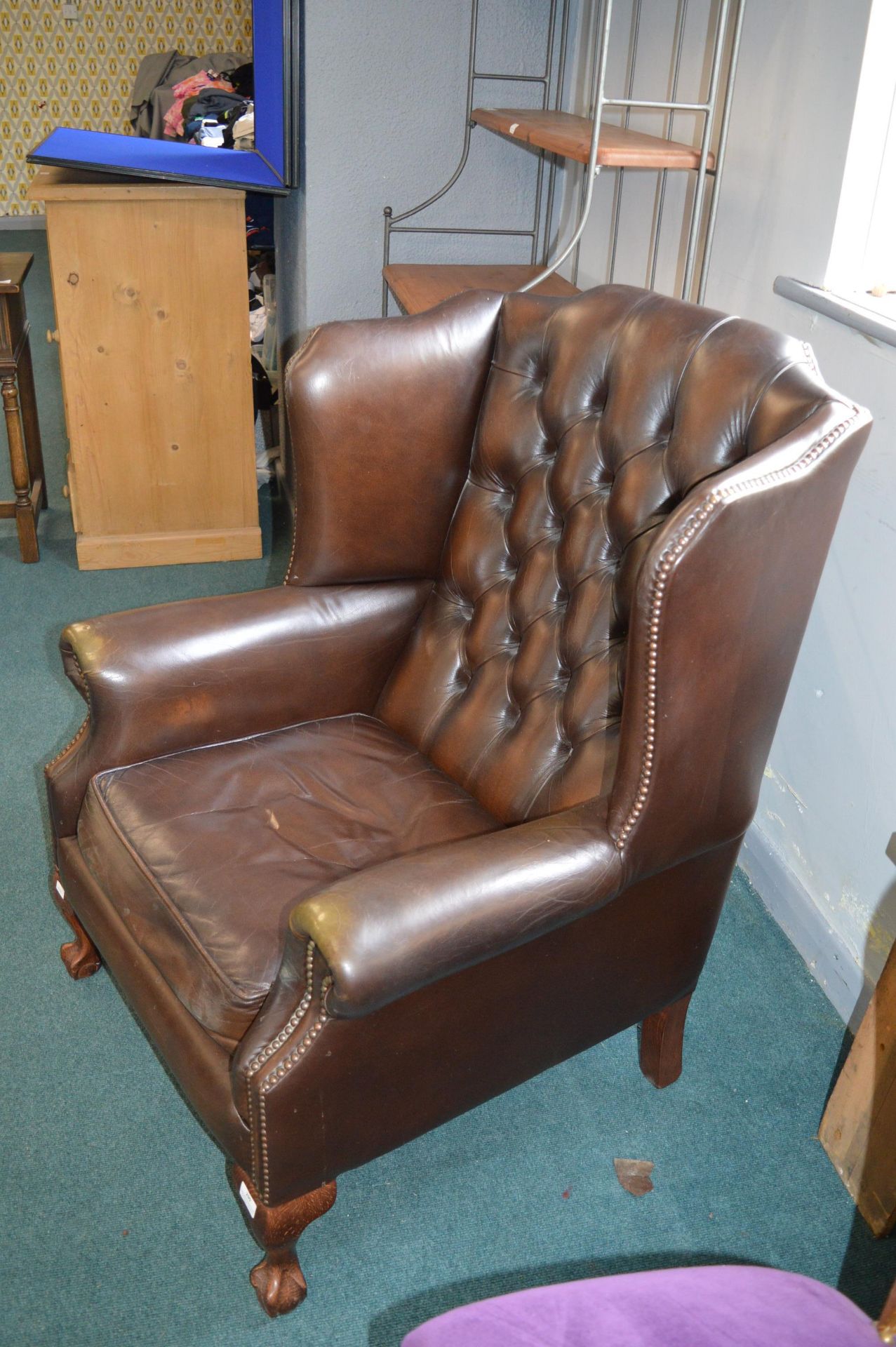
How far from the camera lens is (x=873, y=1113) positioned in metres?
1.51

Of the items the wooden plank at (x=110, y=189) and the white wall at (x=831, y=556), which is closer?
the white wall at (x=831, y=556)

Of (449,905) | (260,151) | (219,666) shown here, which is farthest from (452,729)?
(260,151)

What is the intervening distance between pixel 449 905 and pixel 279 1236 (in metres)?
0.48

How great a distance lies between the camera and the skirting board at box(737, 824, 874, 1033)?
182 centimetres

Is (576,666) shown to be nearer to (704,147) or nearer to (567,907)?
(567,907)

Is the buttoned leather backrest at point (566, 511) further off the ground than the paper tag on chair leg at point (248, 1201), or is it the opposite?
the buttoned leather backrest at point (566, 511)

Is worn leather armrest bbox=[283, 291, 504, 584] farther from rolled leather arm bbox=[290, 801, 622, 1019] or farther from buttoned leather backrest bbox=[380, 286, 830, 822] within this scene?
rolled leather arm bbox=[290, 801, 622, 1019]

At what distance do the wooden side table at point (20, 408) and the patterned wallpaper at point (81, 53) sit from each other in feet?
12.4

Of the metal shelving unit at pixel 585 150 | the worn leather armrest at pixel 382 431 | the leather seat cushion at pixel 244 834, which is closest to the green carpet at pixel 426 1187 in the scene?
the leather seat cushion at pixel 244 834

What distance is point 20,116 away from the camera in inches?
249

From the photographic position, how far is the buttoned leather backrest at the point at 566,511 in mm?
1382

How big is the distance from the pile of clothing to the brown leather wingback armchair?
79.6 inches

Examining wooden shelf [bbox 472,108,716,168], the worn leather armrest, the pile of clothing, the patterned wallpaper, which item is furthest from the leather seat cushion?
the patterned wallpaper

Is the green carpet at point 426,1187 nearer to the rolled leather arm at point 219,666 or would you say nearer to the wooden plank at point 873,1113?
the wooden plank at point 873,1113
